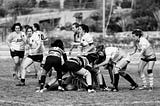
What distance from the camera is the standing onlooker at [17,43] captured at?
15373 millimetres

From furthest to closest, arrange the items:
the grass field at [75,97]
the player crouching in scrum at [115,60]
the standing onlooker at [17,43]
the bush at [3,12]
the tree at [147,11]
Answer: the bush at [3,12] → the tree at [147,11] → the standing onlooker at [17,43] → the player crouching in scrum at [115,60] → the grass field at [75,97]

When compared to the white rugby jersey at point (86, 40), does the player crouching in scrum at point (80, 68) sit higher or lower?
lower

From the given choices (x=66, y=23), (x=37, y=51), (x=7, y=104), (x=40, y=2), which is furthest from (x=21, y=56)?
(x=40, y=2)

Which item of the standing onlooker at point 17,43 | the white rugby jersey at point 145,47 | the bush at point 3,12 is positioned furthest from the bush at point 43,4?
the white rugby jersey at point 145,47

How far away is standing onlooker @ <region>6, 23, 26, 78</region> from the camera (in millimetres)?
15373

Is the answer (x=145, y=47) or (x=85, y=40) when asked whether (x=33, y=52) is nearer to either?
(x=85, y=40)

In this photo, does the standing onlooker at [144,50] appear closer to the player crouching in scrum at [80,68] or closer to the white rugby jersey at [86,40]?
the white rugby jersey at [86,40]

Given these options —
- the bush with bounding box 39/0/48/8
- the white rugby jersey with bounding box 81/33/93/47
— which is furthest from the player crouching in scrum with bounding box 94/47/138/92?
the bush with bounding box 39/0/48/8

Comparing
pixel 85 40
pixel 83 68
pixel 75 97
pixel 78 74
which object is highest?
pixel 85 40

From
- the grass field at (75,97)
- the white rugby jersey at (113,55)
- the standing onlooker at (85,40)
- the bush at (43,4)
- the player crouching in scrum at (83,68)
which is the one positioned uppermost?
the standing onlooker at (85,40)

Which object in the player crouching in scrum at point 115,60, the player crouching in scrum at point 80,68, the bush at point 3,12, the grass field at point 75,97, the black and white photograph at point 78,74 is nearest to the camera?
the grass field at point 75,97

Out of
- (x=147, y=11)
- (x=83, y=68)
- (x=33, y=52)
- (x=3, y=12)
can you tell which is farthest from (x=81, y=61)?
(x=3, y=12)

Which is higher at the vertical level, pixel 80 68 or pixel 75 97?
pixel 80 68

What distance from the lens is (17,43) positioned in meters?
15.5
